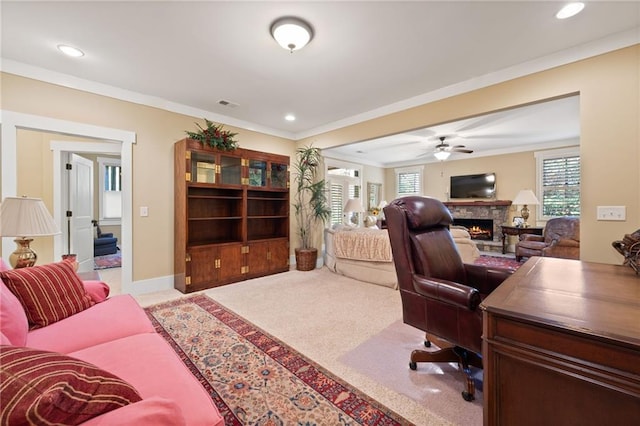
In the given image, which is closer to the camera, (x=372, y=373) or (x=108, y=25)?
(x=372, y=373)

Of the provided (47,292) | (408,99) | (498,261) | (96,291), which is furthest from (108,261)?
(498,261)

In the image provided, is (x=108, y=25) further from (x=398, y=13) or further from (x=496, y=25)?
(x=496, y=25)

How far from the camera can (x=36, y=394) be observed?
0.53 metres

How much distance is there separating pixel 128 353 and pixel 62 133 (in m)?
3.13

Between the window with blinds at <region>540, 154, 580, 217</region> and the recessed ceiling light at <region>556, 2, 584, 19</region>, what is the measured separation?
4.85 m

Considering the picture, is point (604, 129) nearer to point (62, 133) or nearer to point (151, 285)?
point (151, 285)

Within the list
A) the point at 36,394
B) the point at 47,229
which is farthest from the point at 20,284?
the point at 36,394

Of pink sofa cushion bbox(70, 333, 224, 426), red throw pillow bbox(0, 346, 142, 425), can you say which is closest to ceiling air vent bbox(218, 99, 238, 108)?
pink sofa cushion bbox(70, 333, 224, 426)

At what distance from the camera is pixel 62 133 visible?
2.97 m

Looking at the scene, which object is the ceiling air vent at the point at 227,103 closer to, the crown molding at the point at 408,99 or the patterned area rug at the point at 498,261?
the crown molding at the point at 408,99

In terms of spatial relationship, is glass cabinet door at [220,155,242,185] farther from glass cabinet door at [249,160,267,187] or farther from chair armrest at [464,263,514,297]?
chair armrest at [464,263,514,297]

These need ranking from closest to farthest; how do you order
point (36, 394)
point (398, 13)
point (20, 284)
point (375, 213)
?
1. point (36, 394)
2. point (20, 284)
3. point (398, 13)
4. point (375, 213)

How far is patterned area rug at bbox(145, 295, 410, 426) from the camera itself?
1.45m

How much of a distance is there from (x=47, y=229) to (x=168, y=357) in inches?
72.4
